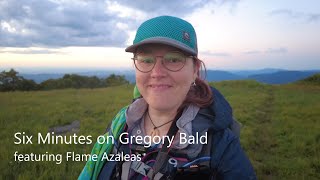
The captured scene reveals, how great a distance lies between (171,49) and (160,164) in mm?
782

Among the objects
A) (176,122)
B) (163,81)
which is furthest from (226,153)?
(163,81)

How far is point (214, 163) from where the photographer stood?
2.00 metres

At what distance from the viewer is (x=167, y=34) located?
2.07 metres

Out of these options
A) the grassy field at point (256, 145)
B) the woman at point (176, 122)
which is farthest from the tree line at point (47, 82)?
the woman at point (176, 122)

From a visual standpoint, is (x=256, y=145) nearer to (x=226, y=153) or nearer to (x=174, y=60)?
(x=226, y=153)

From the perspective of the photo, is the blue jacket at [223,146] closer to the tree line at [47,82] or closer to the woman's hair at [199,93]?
the woman's hair at [199,93]

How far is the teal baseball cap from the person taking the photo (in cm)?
205

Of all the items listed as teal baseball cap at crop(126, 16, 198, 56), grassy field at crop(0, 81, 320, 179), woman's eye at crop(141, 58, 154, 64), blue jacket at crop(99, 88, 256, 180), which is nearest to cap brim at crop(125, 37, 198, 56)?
teal baseball cap at crop(126, 16, 198, 56)

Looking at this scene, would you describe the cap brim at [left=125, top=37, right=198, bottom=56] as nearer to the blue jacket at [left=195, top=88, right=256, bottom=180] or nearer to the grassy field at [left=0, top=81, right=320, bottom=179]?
the blue jacket at [left=195, top=88, right=256, bottom=180]

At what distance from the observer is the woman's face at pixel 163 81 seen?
216 cm

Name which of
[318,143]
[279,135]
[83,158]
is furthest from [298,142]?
[83,158]

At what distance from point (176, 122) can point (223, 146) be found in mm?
412

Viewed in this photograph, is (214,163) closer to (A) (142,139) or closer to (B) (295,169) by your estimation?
(A) (142,139)

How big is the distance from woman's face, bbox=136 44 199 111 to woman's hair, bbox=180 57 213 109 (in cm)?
8
